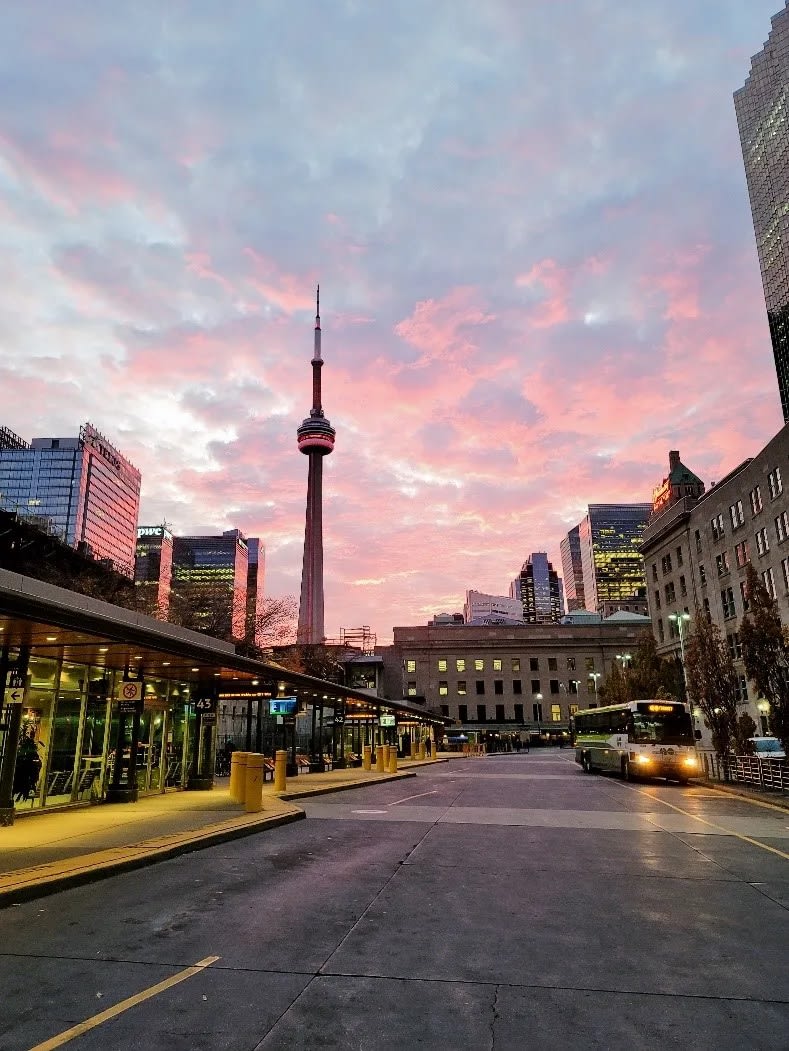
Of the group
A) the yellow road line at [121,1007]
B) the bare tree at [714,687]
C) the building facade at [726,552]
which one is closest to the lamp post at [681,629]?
the building facade at [726,552]

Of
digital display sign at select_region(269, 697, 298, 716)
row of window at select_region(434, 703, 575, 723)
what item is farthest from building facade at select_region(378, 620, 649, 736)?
digital display sign at select_region(269, 697, 298, 716)

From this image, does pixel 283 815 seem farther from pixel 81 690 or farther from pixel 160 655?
pixel 81 690

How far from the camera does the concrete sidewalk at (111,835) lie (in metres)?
9.44

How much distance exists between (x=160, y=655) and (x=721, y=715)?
23.8 metres

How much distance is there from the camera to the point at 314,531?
15162 centimetres

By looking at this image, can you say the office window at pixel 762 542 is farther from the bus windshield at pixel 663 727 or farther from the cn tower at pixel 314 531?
the cn tower at pixel 314 531

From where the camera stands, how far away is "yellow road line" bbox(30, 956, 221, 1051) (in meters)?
4.70

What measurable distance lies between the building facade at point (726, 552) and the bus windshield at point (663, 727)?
9.93 meters

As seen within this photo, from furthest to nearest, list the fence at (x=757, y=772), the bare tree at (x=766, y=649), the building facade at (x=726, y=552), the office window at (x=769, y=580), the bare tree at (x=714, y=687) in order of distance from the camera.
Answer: the office window at (x=769, y=580) → the building facade at (x=726, y=552) → the bare tree at (x=714, y=687) → the bare tree at (x=766, y=649) → the fence at (x=757, y=772)

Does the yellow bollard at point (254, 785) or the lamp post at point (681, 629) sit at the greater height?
the lamp post at point (681, 629)

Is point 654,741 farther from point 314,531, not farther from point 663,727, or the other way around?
point 314,531

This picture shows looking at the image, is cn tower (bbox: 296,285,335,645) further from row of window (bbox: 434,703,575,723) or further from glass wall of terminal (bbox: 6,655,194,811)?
glass wall of terminal (bbox: 6,655,194,811)

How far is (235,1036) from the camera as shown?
475cm

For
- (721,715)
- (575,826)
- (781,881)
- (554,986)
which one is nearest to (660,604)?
(721,715)
